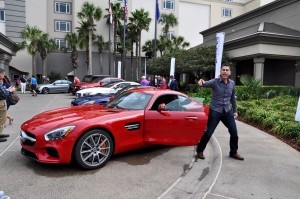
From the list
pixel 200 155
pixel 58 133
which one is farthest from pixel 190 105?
pixel 58 133

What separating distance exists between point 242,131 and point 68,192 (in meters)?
5.61

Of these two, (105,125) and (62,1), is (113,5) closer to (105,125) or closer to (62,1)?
(62,1)

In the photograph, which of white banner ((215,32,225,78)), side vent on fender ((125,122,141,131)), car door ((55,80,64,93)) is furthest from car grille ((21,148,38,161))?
car door ((55,80,64,93))

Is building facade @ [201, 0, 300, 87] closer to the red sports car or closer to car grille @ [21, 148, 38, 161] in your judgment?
the red sports car

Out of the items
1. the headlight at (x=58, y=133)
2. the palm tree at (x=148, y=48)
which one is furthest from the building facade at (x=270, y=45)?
the headlight at (x=58, y=133)

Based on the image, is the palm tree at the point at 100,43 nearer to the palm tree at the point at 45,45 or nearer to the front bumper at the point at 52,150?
the palm tree at the point at 45,45

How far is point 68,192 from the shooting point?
12.9 ft

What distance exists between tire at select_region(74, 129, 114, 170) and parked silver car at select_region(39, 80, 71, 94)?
2288cm

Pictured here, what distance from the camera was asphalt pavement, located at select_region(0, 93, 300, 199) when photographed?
4000mm

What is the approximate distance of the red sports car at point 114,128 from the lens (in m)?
4.49

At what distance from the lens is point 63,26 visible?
4044 centimetres

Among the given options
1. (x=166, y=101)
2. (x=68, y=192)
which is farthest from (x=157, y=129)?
(x=68, y=192)

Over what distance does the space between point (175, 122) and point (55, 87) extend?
2317cm

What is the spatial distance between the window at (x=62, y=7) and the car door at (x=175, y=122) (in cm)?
3835
